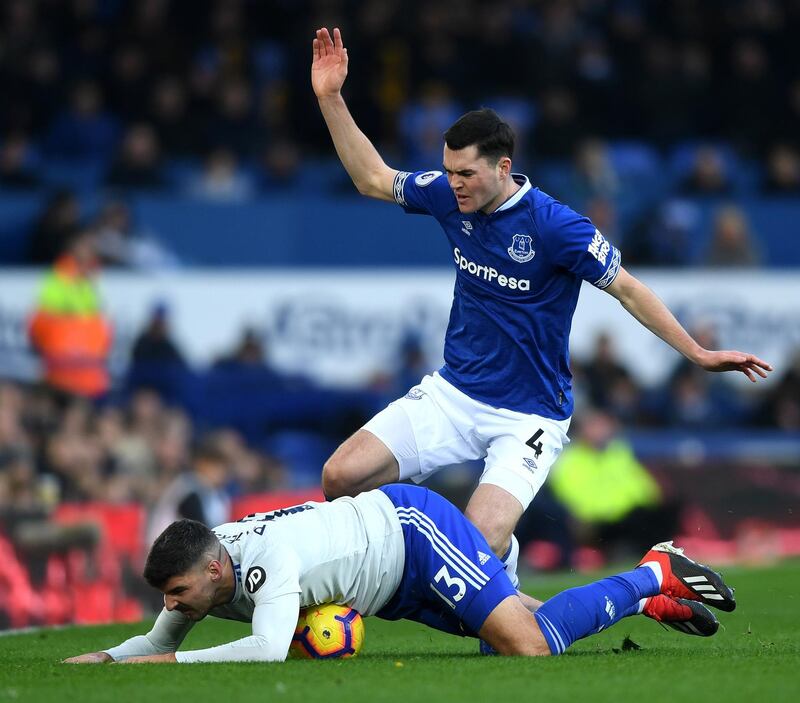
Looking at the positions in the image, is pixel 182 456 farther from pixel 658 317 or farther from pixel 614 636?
pixel 658 317

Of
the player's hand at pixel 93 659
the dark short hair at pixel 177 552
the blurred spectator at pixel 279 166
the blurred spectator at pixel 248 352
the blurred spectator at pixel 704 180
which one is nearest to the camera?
the dark short hair at pixel 177 552

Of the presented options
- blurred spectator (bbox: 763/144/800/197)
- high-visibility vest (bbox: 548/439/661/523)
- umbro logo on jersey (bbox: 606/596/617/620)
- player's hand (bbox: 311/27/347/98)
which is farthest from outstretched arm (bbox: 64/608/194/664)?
blurred spectator (bbox: 763/144/800/197)

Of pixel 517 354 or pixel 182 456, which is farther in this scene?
pixel 182 456

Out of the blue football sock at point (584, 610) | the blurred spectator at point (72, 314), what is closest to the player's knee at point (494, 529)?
the blue football sock at point (584, 610)

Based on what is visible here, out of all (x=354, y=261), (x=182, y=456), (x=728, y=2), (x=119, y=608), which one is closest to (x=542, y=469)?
(x=119, y=608)

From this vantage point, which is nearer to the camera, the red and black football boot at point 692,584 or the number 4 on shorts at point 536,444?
the red and black football boot at point 692,584

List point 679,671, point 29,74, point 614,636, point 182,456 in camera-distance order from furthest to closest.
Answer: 1. point 29,74
2. point 182,456
3. point 614,636
4. point 679,671

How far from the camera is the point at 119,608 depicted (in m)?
11.2

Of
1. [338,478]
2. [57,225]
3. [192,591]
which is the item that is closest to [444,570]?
[338,478]

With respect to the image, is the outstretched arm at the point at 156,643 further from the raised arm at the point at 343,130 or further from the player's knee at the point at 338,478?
the raised arm at the point at 343,130

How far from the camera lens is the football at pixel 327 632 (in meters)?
6.63

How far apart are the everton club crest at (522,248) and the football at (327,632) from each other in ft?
6.00

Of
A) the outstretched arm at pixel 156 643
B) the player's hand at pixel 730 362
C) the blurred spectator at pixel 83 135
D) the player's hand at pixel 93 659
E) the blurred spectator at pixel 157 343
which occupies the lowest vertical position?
the player's hand at pixel 93 659

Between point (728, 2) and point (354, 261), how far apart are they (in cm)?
656
